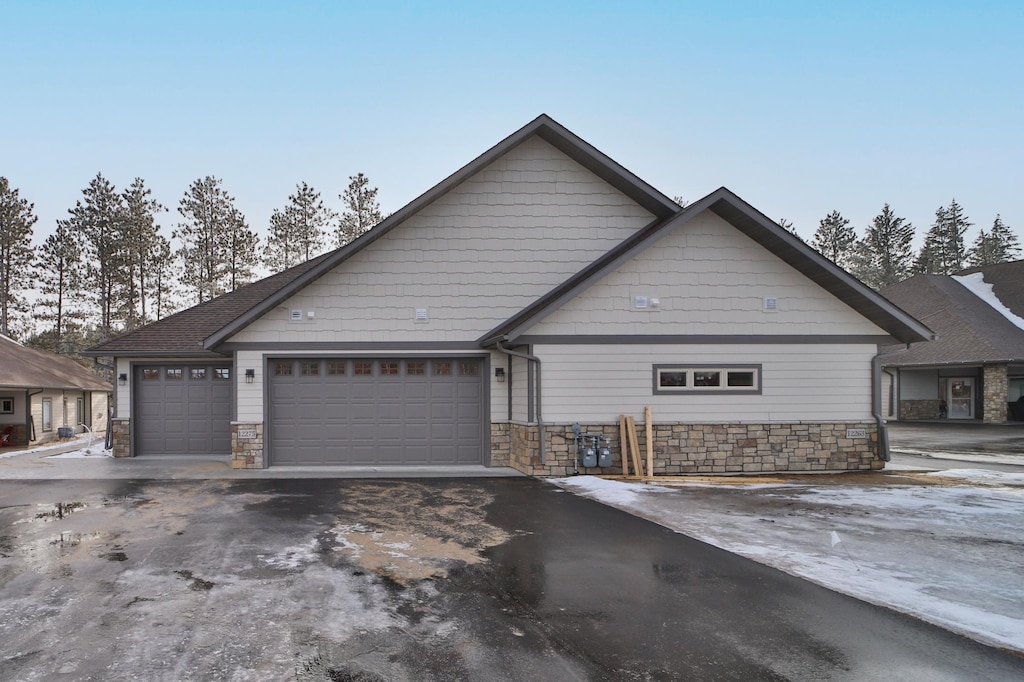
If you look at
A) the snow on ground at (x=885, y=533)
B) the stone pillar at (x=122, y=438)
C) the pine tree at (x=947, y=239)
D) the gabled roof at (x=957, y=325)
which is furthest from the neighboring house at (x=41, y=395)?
the pine tree at (x=947, y=239)

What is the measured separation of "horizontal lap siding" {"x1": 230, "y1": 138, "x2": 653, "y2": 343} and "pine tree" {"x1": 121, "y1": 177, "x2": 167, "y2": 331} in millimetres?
27378

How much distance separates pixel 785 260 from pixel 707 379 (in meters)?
2.86

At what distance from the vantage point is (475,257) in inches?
553

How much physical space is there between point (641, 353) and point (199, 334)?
35.9ft

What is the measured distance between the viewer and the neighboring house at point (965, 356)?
2530 centimetres

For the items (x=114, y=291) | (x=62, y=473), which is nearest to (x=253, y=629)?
(x=62, y=473)

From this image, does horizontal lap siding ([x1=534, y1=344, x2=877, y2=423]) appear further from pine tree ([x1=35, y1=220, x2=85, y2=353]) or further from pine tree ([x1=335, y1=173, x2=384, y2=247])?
pine tree ([x1=35, y1=220, x2=85, y2=353])

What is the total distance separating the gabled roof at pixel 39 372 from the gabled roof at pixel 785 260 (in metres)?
13.5

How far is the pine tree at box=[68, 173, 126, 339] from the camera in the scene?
34.9 meters

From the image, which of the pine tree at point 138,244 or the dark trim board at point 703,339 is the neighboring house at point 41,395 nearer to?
the pine tree at point 138,244

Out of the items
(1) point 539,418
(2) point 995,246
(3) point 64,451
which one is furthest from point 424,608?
(2) point 995,246

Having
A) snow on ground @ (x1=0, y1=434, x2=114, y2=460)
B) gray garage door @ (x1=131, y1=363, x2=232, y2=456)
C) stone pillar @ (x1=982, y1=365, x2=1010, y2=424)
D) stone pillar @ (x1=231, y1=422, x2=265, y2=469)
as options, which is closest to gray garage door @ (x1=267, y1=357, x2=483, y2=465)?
stone pillar @ (x1=231, y1=422, x2=265, y2=469)

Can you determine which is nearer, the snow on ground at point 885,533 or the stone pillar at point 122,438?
the snow on ground at point 885,533

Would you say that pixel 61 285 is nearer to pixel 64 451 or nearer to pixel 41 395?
pixel 41 395
